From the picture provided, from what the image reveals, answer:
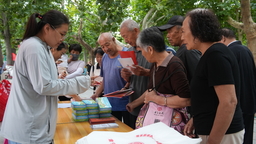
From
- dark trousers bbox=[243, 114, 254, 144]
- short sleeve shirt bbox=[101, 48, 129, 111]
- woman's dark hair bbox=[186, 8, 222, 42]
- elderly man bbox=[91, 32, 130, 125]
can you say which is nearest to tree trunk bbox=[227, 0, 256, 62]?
dark trousers bbox=[243, 114, 254, 144]

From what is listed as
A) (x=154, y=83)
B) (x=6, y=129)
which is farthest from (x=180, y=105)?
(x=6, y=129)

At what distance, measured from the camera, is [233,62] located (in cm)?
126

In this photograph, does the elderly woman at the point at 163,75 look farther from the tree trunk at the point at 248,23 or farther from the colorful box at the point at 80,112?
the tree trunk at the point at 248,23

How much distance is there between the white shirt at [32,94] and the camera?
4.67 ft

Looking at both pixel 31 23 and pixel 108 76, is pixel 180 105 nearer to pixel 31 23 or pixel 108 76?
pixel 31 23

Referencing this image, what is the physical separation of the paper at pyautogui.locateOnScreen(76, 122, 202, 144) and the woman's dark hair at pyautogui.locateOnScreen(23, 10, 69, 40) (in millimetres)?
915

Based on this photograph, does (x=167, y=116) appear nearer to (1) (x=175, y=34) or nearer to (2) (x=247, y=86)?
(1) (x=175, y=34)

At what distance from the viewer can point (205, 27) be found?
1299 millimetres

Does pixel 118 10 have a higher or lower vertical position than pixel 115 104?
higher

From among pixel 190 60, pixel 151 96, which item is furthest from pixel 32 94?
pixel 190 60

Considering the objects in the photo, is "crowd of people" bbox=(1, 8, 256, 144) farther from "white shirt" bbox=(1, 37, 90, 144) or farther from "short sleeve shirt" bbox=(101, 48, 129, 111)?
"short sleeve shirt" bbox=(101, 48, 129, 111)

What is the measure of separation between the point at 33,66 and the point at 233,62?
1.26 m

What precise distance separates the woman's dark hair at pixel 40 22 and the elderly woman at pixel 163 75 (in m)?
0.66

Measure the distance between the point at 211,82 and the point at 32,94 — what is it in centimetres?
119
